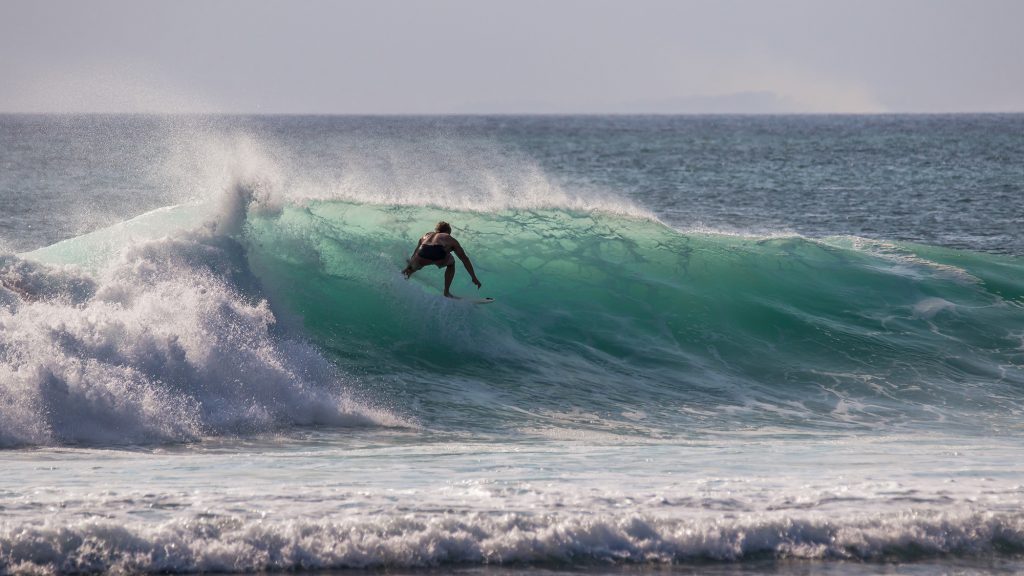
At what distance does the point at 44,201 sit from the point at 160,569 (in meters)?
30.9

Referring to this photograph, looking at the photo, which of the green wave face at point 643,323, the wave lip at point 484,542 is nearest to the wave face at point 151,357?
the green wave face at point 643,323

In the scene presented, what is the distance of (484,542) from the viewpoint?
7.12m

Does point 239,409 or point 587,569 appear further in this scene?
point 239,409

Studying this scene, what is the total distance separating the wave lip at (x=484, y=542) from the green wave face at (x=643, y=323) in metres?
3.78

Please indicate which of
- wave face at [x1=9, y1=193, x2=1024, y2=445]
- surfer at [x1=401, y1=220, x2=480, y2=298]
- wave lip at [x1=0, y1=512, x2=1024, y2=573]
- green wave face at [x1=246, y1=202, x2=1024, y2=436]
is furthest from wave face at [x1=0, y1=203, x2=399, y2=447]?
wave lip at [x1=0, y1=512, x2=1024, y2=573]

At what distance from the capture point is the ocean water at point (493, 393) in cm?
721

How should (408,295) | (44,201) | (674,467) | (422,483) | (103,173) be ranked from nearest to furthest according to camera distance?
(422,483), (674,467), (408,295), (44,201), (103,173)

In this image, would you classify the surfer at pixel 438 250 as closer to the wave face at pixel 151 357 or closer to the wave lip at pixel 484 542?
the wave face at pixel 151 357

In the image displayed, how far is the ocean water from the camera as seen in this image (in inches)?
284

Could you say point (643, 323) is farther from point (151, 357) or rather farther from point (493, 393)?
point (151, 357)

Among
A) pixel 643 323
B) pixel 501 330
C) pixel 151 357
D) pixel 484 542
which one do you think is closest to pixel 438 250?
pixel 501 330

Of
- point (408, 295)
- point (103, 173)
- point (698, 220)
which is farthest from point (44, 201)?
point (408, 295)

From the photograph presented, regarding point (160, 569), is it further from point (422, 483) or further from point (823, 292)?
point (823, 292)

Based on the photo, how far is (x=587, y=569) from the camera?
6984 mm
